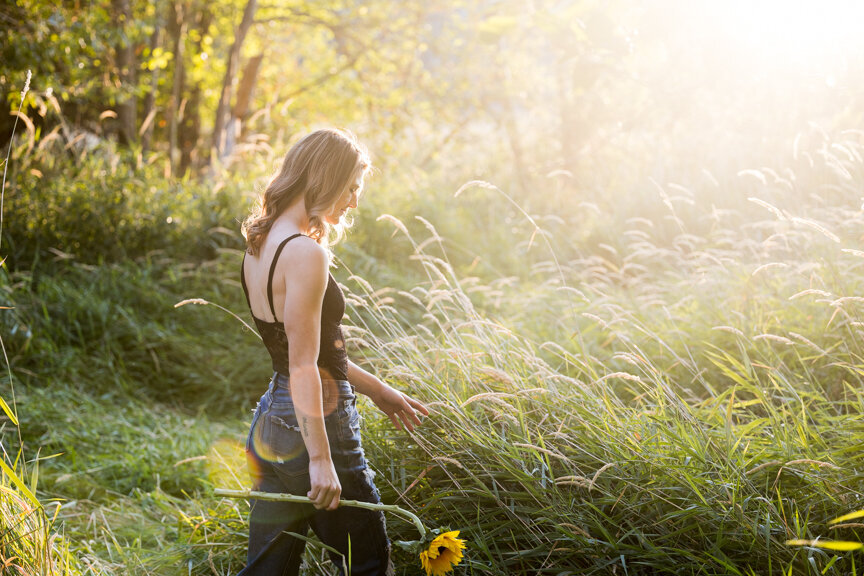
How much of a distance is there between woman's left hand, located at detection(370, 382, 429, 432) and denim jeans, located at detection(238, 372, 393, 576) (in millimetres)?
258

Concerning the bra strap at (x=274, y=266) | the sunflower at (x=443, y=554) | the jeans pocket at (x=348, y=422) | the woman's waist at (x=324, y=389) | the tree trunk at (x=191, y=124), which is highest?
the bra strap at (x=274, y=266)

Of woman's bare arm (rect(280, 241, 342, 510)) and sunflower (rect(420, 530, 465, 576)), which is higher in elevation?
woman's bare arm (rect(280, 241, 342, 510))

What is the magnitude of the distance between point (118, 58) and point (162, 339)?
5914 millimetres

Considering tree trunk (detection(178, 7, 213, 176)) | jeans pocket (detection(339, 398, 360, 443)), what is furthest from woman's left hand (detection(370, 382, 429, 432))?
tree trunk (detection(178, 7, 213, 176))

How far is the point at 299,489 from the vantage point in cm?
214

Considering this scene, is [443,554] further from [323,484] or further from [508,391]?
[508,391]

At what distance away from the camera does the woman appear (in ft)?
6.98

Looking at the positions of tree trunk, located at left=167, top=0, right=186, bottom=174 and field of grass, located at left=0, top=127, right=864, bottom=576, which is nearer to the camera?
field of grass, located at left=0, top=127, right=864, bottom=576

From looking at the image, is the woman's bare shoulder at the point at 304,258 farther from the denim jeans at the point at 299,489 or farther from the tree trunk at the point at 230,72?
the tree trunk at the point at 230,72

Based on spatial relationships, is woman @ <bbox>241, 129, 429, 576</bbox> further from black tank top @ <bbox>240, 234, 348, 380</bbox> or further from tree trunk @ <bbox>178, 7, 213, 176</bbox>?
tree trunk @ <bbox>178, 7, 213, 176</bbox>

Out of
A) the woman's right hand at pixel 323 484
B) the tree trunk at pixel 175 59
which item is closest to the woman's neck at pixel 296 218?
the woman's right hand at pixel 323 484

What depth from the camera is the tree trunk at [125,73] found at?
8.41 metres

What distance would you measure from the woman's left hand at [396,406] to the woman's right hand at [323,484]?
0.51m

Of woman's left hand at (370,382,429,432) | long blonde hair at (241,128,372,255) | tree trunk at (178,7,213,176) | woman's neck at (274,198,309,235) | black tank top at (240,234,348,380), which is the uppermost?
long blonde hair at (241,128,372,255)
